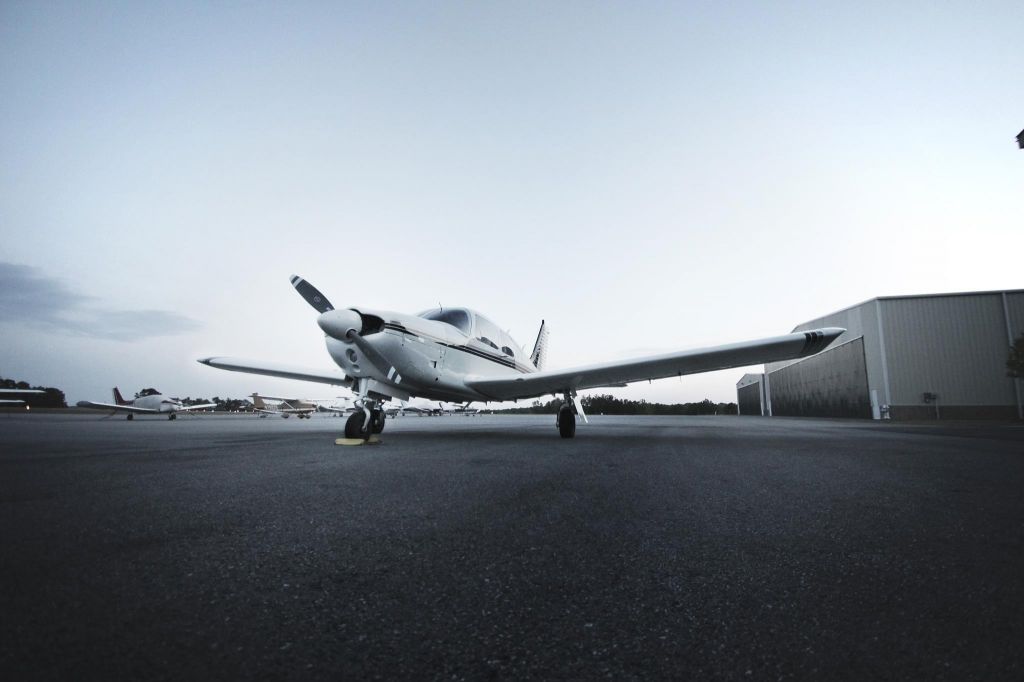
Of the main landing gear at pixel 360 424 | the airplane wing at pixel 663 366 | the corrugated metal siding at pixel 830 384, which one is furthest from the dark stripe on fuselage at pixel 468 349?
the corrugated metal siding at pixel 830 384

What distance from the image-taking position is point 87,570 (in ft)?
4.70

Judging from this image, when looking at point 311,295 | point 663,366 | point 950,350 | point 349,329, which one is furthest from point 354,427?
point 950,350

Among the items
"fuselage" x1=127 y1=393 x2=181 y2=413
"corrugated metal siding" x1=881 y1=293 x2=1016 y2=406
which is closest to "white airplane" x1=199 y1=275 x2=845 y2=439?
"corrugated metal siding" x1=881 y1=293 x2=1016 y2=406

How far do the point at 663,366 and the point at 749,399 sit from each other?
1904 inches

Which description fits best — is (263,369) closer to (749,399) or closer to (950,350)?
(950,350)

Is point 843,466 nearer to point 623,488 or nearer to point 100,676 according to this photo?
point 623,488

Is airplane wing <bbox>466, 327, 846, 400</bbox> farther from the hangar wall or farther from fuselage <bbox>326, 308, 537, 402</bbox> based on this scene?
the hangar wall

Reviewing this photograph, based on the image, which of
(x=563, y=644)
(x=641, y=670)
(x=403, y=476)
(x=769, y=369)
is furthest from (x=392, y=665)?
(x=769, y=369)

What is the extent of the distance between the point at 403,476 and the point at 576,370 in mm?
5109

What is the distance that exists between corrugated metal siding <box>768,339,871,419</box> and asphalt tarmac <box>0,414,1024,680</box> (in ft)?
98.4

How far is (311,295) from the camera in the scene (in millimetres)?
8430

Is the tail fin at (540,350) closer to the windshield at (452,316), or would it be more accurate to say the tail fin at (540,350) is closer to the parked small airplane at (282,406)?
the windshield at (452,316)

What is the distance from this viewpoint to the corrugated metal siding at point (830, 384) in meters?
27.2

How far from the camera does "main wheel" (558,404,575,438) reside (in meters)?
8.48
